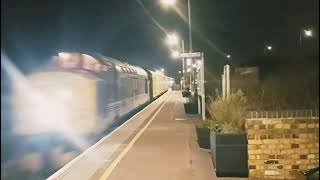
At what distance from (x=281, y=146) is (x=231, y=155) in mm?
993

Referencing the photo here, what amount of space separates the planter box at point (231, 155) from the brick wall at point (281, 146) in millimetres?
240

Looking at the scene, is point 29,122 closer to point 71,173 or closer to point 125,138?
point 125,138

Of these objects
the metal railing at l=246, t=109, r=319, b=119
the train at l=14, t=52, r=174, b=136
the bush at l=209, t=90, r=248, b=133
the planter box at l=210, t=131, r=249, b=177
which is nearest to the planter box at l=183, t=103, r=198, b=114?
the train at l=14, t=52, r=174, b=136

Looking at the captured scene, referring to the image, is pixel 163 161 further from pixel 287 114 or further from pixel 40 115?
pixel 40 115

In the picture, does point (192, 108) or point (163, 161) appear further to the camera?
point (192, 108)

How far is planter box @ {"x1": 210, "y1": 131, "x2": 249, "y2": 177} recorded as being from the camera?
356 inches

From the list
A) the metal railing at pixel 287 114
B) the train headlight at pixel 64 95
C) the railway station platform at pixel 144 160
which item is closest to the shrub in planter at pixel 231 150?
the railway station platform at pixel 144 160

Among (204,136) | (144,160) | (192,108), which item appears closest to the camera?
(144,160)

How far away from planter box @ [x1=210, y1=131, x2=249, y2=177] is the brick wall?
24cm

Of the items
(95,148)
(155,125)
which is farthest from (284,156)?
(155,125)

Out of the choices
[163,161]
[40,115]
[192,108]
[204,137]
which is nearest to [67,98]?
[40,115]

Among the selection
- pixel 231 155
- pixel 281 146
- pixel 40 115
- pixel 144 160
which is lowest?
pixel 144 160

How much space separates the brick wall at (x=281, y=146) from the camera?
8.55 meters

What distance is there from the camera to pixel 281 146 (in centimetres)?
865
